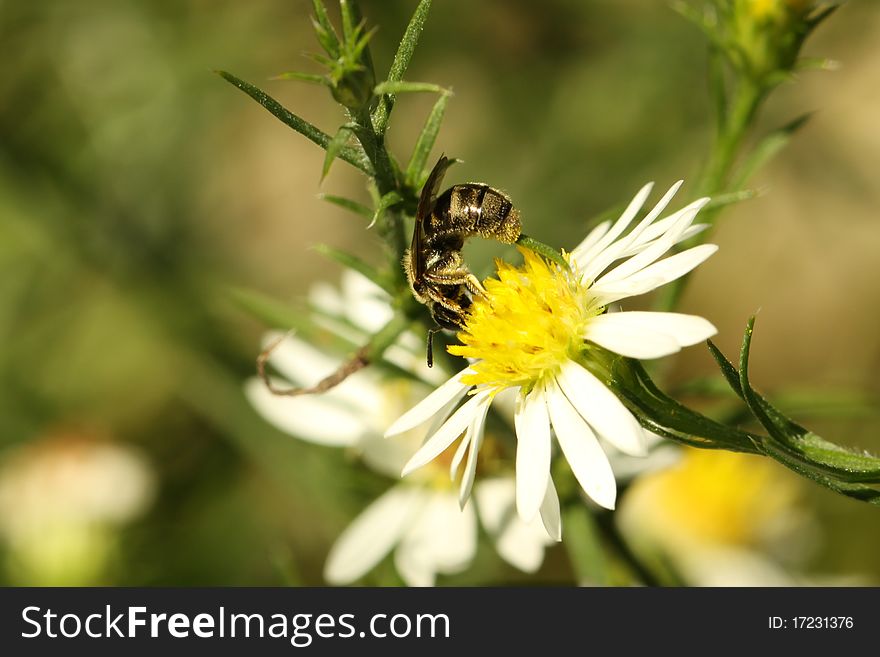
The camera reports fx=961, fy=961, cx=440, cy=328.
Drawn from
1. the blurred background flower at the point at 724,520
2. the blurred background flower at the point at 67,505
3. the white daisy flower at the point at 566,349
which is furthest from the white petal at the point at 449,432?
the blurred background flower at the point at 67,505

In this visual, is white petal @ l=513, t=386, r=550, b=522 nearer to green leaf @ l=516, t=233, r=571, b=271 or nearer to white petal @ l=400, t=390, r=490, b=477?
white petal @ l=400, t=390, r=490, b=477

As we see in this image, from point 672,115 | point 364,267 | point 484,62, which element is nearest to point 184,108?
point 484,62

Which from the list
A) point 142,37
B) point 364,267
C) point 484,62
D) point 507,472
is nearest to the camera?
point 364,267

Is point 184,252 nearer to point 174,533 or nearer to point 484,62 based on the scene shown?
point 174,533

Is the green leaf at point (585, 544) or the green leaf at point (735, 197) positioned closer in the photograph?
the green leaf at point (735, 197)

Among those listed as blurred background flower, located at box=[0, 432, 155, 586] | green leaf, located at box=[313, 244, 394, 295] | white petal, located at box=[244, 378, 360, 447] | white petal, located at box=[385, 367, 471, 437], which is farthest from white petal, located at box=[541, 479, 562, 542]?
blurred background flower, located at box=[0, 432, 155, 586]

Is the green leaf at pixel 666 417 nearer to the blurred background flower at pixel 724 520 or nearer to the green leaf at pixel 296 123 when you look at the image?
the green leaf at pixel 296 123

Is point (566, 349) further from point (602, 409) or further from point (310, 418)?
point (310, 418)
